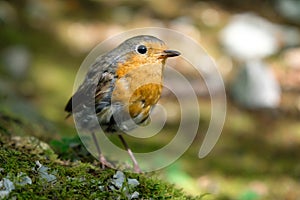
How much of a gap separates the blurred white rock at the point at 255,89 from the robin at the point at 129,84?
568 centimetres

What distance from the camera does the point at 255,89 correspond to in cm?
937

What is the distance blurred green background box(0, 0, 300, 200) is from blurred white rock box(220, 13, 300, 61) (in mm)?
36

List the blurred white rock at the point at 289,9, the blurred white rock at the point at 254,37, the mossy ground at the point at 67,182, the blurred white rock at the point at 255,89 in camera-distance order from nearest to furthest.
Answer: the mossy ground at the point at 67,182 < the blurred white rock at the point at 255,89 < the blurred white rock at the point at 254,37 < the blurred white rock at the point at 289,9

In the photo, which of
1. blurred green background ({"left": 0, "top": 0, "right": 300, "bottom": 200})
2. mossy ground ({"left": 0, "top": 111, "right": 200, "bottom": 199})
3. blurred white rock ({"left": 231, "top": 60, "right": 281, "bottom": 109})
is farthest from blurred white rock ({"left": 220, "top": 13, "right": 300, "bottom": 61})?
mossy ground ({"left": 0, "top": 111, "right": 200, "bottom": 199})

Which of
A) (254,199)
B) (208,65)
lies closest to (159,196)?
(254,199)

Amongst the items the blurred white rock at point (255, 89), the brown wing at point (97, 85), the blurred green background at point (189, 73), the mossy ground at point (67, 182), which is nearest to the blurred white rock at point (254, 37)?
the blurred green background at point (189, 73)

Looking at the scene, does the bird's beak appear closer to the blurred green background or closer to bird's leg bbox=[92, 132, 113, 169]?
bird's leg bbox=[92, 132, 113, 169]

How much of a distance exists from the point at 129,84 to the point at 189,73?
6.17 meters

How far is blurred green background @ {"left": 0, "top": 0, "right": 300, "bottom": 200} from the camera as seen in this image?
7590mm

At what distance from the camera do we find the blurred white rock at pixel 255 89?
9352mm

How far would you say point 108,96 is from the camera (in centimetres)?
391

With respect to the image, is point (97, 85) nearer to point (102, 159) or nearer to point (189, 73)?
point (102, 159)

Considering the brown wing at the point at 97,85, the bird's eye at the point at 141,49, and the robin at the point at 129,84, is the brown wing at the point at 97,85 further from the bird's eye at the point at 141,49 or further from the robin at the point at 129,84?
the bird's eye at the point at 141,49

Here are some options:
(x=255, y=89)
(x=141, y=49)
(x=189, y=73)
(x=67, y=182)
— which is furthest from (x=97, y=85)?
(x=189, y=73)
